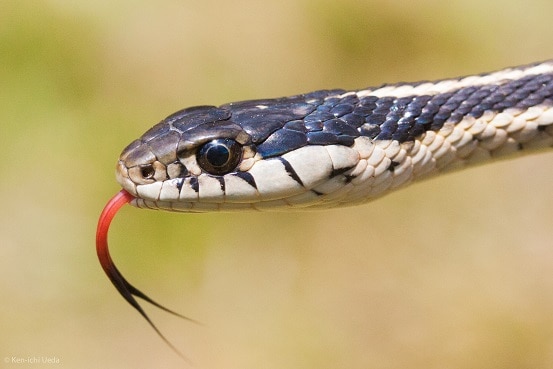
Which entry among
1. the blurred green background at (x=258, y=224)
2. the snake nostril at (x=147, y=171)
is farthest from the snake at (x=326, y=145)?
the blurred green background at (x=258, y=224)

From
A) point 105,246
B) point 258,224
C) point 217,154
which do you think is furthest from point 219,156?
point 258,224

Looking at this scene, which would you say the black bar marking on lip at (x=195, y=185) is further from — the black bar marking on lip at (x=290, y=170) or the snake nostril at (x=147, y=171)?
the black bar marking on lip at (x=290, y=170)

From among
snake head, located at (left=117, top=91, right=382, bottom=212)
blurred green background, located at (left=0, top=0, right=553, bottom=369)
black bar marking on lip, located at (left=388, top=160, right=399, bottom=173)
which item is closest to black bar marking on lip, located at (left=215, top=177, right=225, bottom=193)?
snake head, located at (left=117, top=91, right=382, bottom=212)

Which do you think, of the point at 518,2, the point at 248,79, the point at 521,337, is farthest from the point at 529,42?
the point at 521,337

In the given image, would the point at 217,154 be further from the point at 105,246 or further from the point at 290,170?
the point at 105,246

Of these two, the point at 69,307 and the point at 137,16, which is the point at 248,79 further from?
the point at 69,307

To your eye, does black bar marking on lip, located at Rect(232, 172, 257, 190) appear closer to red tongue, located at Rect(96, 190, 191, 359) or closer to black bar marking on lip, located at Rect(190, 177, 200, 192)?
black bar marking on lip, located at Rect(190, 177, 200, 192)

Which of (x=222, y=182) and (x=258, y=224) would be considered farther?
(x=258, y=224)
